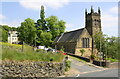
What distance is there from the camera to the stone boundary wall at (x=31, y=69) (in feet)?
39.2

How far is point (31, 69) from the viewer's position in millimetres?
13148

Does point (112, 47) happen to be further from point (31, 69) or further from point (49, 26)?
point (49, 26)

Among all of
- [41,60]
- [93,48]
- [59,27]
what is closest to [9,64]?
[41,60]

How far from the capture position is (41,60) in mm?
14648

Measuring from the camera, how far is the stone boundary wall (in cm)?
1194

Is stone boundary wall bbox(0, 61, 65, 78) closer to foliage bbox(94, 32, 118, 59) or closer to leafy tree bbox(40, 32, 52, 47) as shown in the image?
foliage bbox(94, 32, 118, 59)

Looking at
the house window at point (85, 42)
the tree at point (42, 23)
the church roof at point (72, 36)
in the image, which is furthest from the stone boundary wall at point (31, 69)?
the tree at point (42, 23)

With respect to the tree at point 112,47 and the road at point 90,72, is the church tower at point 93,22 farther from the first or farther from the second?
the road at point 90,72

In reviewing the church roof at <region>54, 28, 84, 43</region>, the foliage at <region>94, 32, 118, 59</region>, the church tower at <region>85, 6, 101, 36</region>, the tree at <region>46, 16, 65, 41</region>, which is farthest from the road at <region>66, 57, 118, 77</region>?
the tree at <region>46, 16, 65, 41</region>

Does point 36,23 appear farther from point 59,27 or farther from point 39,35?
point 59,27

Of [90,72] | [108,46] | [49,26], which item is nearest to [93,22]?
[49,26]

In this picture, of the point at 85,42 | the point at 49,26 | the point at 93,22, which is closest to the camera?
the point at 85,42

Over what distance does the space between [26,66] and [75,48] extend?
103 feet

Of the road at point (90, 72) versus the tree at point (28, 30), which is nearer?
the road at point (90, 72)
